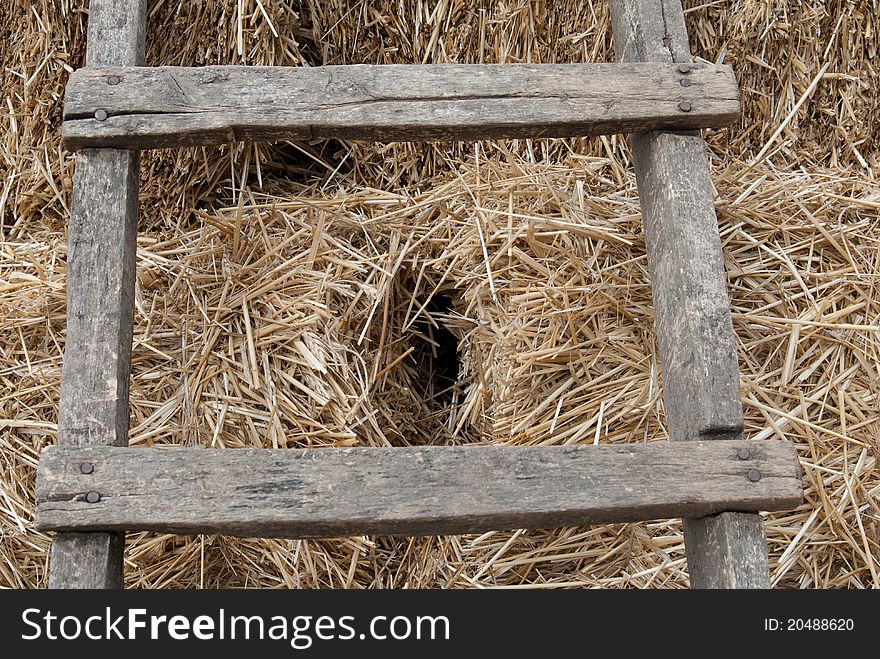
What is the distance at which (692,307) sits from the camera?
1.30 meters

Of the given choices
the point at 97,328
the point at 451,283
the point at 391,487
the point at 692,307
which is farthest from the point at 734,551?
the point at 97,328

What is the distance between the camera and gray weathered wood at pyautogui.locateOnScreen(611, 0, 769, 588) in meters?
1.22

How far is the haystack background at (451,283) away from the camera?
5.03 feet

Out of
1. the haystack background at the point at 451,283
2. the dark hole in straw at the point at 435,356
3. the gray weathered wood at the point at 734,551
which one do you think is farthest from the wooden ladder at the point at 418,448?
the dark hole in straw at the point at 435,356

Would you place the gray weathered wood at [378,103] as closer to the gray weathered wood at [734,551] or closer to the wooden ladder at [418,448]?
the wooden ladder at [418,448]

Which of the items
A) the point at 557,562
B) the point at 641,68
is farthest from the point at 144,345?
the point at 641,68

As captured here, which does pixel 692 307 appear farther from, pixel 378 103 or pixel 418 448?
pixel 378 103

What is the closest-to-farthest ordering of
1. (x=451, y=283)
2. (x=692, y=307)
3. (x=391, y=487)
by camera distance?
(x=391, y=487)
(x=692, y=307)
(x=451, y=283)

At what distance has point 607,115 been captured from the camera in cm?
137

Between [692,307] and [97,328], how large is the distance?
834 mm

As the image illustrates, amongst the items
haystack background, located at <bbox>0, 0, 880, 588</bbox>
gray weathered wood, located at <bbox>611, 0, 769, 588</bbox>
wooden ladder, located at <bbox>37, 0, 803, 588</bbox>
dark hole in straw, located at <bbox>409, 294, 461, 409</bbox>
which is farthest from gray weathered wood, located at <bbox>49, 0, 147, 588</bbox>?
gray weathered wood, located at <bbox>611, 0, 769, 588</bbox>

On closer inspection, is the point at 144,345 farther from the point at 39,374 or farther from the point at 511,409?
the point at 511,409

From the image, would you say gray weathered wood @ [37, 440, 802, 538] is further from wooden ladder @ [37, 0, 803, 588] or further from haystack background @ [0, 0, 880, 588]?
haystack background @ [0, 0, 880, 588]

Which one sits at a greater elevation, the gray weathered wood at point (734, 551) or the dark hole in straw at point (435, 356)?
the dark hole in straw at point (435, 356)
